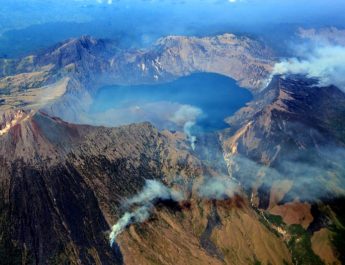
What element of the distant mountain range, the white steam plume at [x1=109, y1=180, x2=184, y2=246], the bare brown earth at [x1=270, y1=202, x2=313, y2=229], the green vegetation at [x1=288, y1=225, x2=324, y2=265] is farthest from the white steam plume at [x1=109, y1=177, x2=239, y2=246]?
the green vegetation at [x1=288, y1=225, x2=324, y2=265]

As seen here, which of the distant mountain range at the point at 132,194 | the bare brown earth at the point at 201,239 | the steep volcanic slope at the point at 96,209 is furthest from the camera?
the bare brown earth at the point at 201,239

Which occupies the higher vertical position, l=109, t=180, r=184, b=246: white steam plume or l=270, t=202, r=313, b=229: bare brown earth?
l=109, t=180, r=184, b=246: white steam plume

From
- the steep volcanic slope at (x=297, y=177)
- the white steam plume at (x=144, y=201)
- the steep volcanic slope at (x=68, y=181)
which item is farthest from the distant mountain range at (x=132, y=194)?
the white steam plume at (x=144, y=201)

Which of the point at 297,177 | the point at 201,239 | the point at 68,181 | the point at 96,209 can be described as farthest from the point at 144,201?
the point at 297,177

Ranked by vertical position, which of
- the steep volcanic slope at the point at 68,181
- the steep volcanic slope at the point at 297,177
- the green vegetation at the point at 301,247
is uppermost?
the steep volcanic slope at the point at 68,181

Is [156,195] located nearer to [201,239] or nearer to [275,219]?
[201,239]

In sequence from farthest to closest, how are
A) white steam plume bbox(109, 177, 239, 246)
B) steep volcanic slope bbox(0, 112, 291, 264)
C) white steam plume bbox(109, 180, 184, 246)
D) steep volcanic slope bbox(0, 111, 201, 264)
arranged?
white steam plume bbox(109, 177, 239, 246), white steam plume bbox(109, 180, 184, 246), steep volcanic slope bbox(0, 112, 291, 264), steep volcanic slope bbox(0, 111, 201, 264)

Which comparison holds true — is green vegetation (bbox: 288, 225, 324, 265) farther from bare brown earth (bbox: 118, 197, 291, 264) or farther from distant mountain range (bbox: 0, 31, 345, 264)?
bare brown earth (bbox: 118, 197, 291, 264)

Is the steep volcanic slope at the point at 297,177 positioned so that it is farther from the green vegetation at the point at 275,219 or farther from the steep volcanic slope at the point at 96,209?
the steep volcanic slope at the point at 96,209
